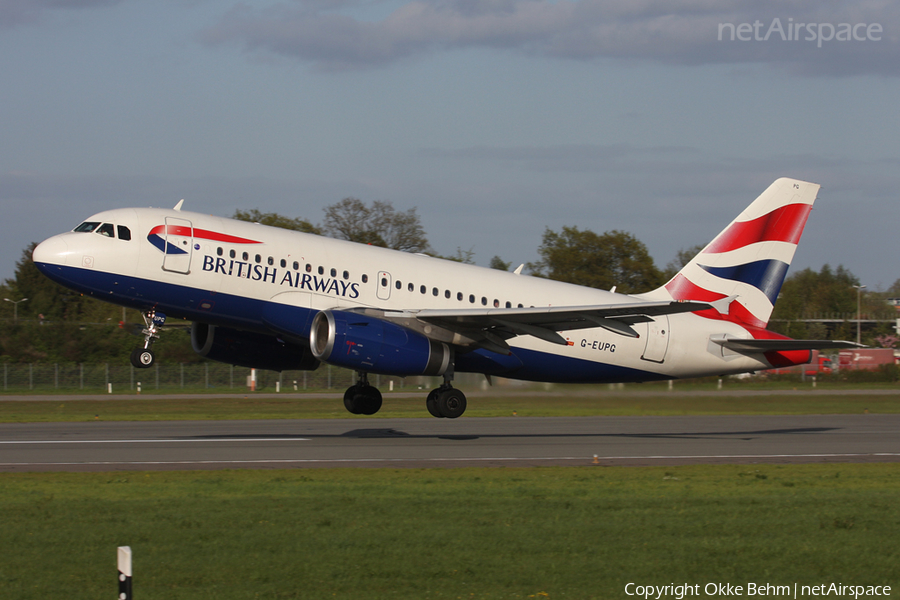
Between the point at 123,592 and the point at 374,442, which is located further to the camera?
the point at 374,442

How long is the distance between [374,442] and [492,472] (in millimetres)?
A: 7080

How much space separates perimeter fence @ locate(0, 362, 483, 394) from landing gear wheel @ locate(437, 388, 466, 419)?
29673mm

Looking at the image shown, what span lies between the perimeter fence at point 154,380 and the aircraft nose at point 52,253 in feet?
111

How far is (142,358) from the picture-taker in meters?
22.1

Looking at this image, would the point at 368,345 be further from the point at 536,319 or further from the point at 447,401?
the point at 536,319

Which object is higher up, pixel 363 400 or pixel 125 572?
pixel 125 572

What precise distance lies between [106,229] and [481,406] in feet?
75.0

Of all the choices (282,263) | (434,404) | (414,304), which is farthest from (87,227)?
(434,404)

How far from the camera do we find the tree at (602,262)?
8331 centimetres

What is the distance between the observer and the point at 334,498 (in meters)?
14.2

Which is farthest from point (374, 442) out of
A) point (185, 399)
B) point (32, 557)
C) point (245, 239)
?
point (185, 399)

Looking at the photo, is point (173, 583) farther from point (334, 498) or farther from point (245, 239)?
point (245, 239)

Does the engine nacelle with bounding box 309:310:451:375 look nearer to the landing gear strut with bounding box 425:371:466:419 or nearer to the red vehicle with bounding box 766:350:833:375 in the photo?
the landing gear strut with bounding box 425:371:466:419

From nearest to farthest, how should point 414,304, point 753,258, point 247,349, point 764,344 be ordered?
point 414,304 → point 247,349 → point 764,344 → point 753,258
